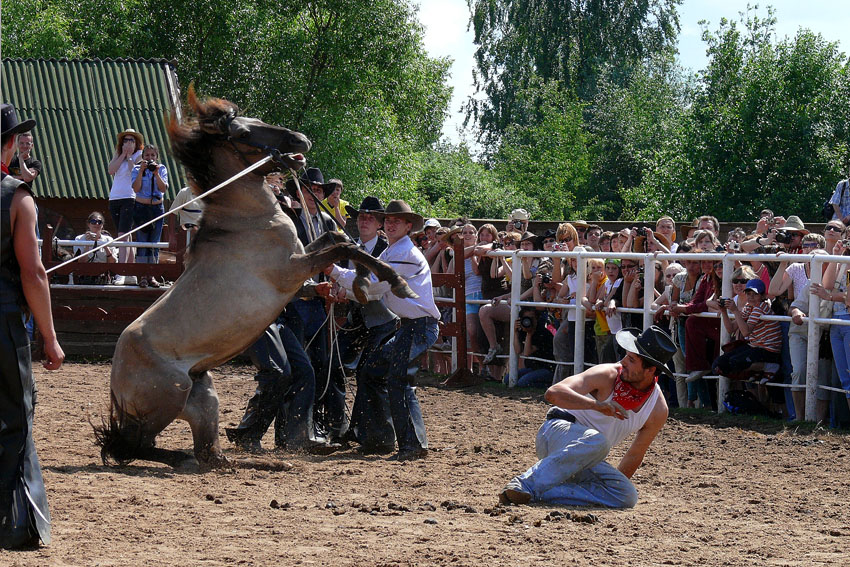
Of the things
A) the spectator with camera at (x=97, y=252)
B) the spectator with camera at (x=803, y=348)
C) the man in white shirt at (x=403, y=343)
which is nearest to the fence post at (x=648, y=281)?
the spectator with camera at (x=803, y=348)

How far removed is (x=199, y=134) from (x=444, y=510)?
120 inches

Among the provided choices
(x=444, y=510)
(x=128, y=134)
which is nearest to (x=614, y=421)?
(x=444, y=510)

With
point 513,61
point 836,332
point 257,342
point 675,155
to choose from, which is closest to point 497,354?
point 836,332

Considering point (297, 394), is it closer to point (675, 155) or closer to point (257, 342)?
point (257, 342)

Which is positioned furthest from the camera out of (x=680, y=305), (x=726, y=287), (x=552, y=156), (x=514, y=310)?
(x=552, y=156)

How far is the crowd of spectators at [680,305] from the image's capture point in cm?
930

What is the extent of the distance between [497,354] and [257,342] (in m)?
5.59

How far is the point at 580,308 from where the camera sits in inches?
446

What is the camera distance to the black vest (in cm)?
465

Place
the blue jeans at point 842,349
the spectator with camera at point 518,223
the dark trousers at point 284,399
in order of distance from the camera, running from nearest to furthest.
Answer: the dark trousers at point 284,399 → the blue jeans at point 842,349 → the spectator with camera at point 518,223

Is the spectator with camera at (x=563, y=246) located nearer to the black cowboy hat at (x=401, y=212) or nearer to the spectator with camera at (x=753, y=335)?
the spectator with camera at (x=753, y=335)

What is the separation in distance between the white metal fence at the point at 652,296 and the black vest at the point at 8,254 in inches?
263

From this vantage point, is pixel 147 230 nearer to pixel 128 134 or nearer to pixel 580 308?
pixel 128 134

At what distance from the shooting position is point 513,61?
43.6m
